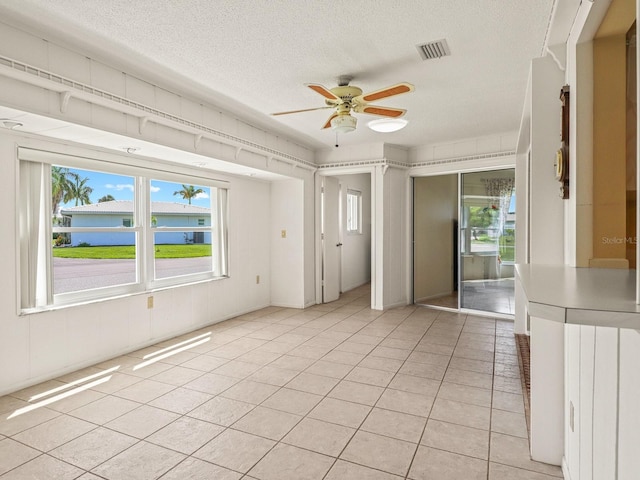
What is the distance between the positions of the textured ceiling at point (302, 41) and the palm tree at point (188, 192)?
133cm

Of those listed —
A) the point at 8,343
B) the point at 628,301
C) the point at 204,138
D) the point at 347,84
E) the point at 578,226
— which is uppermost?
the point at 347,84

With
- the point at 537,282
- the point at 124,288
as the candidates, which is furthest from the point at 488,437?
the point at 124,288

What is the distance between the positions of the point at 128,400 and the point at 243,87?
2.84 meters

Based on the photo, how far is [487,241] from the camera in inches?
217

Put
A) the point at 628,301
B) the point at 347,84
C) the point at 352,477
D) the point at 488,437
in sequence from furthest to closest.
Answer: the point at 347,84
the point at 488,437
the point at 352,477
the point at 628,301

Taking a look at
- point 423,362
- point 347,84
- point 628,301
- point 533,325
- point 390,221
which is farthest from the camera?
point 390,221

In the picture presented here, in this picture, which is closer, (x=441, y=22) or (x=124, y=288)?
(x=441, y=22)

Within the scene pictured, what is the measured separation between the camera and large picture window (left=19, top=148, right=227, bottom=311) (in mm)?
3195

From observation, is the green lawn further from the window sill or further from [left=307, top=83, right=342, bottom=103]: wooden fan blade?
[left=307, top=83, right=342, bottom=103]: wooden fan blade

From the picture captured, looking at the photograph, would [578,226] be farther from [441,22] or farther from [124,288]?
[124,288]

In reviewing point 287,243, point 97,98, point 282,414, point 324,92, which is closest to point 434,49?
point 324,92

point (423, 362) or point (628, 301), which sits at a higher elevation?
point (628, 301)

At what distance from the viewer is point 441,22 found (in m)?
2.45

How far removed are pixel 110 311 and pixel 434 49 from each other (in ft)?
12.4
